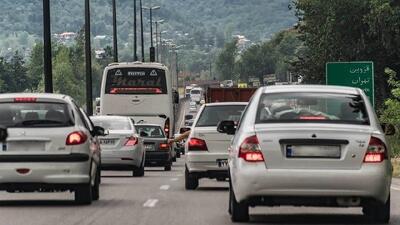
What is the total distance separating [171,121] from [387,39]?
2267 centimetres

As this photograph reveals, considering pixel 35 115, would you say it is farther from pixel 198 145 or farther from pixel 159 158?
pixel 159 158

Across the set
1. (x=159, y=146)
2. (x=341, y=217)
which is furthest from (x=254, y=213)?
(x=159, y=146)

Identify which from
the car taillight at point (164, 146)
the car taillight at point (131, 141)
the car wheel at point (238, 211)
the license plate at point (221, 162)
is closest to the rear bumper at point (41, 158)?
the car wheel at point (238, 211)

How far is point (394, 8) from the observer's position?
7119 cm

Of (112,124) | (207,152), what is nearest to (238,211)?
(207,152)

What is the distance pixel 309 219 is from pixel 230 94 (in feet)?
123

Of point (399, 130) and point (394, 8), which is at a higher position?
point (394, 8)

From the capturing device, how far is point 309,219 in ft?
51.7

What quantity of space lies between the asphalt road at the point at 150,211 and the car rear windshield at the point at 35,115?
117 centimetres

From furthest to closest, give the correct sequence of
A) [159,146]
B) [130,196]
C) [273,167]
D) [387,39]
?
[387,39] → [159,146] → [130,196] → [273,167]

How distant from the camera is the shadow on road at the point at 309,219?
50.1ft

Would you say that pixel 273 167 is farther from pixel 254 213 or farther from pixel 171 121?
pixel 171 121

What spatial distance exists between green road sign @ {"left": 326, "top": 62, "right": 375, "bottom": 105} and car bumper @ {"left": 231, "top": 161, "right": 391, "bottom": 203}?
1074 inches

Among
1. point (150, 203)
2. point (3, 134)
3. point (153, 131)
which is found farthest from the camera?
point (153, 131)
